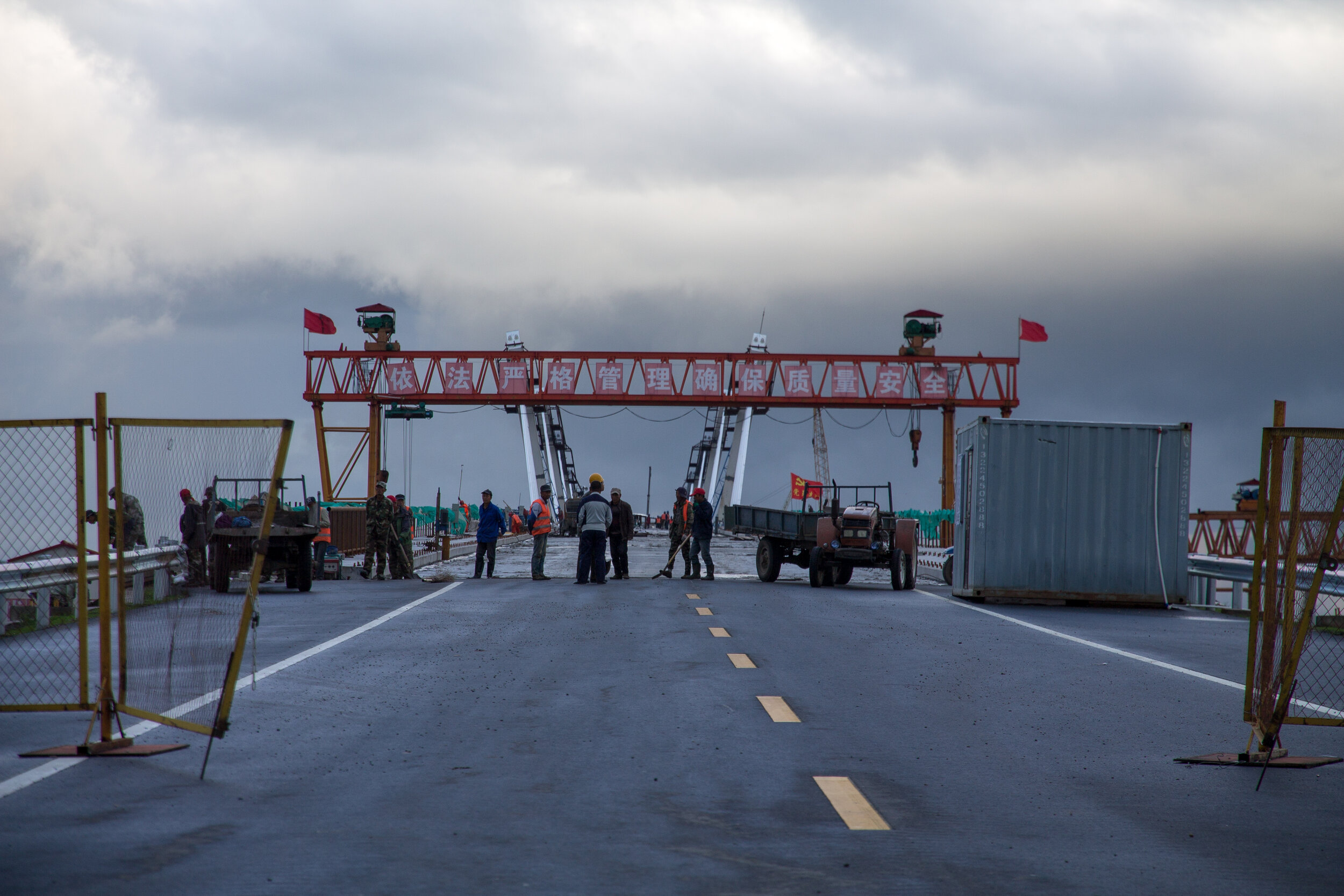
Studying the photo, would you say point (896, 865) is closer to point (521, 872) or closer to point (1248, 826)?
point (521, 872)

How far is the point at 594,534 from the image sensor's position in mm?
26688

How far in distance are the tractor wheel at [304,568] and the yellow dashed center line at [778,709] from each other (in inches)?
602

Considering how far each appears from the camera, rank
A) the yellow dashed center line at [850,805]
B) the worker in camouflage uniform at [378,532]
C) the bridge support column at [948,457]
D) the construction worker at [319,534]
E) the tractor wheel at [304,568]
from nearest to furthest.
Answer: the yellow dashed center line at [850,805]
the tractor wheel at [304,568]
the construction worker at [319,534]
the worker in camouflage uniform at [378,532]
the bridge support column at [948,457]

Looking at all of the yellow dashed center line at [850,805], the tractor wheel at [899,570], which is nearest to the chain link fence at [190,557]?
the yellow dashed center line at [850,805]

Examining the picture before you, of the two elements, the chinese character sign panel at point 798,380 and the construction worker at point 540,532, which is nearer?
the construction worker at point 540,532

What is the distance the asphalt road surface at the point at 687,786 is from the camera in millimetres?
5453

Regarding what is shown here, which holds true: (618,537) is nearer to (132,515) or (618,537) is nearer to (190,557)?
(132,515)

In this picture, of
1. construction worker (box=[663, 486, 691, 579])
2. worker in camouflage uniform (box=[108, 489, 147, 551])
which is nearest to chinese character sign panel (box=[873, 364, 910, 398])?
construction worker (box=[663, 486, 691, 579])

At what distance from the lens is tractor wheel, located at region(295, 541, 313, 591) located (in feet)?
78.6

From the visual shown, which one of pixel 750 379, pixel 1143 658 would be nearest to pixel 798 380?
pixel 750 379

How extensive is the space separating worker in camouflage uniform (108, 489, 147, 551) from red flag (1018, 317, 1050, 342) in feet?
151

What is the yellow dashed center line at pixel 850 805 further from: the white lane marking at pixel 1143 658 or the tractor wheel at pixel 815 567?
the tractor wheel at pixel 815 567

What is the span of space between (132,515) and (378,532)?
1572 centimetres

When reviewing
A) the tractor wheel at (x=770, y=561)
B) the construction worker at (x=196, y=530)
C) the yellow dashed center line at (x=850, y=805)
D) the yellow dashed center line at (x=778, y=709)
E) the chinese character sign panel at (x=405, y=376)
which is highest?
the chinese character sign panel at (x=405, y=376)
